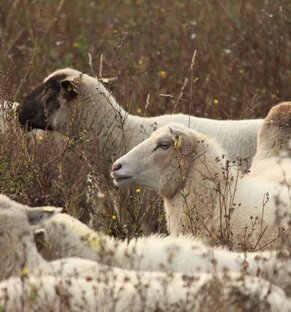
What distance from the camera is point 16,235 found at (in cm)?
533

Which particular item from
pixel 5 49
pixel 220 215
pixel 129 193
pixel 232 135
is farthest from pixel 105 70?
pixel 220 215

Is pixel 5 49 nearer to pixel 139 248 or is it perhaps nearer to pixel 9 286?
pixel 139 248

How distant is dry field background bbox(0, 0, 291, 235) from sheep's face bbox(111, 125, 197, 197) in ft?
5.53

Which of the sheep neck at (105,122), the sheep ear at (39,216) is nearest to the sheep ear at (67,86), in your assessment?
the sheep neck at (105,122)

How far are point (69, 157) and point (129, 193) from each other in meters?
0.91

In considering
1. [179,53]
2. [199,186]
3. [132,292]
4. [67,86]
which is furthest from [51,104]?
[132,292]

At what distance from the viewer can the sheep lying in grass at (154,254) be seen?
5.28 meters

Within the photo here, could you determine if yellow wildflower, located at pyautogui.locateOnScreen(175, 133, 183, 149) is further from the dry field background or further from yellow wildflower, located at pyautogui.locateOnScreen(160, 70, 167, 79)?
yellow wildflower, located at pyautogui.locateOnScreen(160, 70, 167, 79)

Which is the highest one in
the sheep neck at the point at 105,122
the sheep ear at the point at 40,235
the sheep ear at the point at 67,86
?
the sheep ear at the point at 67,86

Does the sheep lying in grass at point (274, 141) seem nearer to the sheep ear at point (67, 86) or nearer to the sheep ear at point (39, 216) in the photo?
the sheep ear at point (67, 86)

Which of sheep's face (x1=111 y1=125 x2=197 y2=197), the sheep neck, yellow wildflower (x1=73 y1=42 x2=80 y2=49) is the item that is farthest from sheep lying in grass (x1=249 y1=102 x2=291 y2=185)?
yellow wildflower (x1=73 y1=42 x2=80 y2=49)

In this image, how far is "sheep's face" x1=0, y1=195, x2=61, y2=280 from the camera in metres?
5.28

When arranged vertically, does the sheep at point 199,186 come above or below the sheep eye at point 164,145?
below

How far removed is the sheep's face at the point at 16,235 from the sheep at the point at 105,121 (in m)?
3.29
